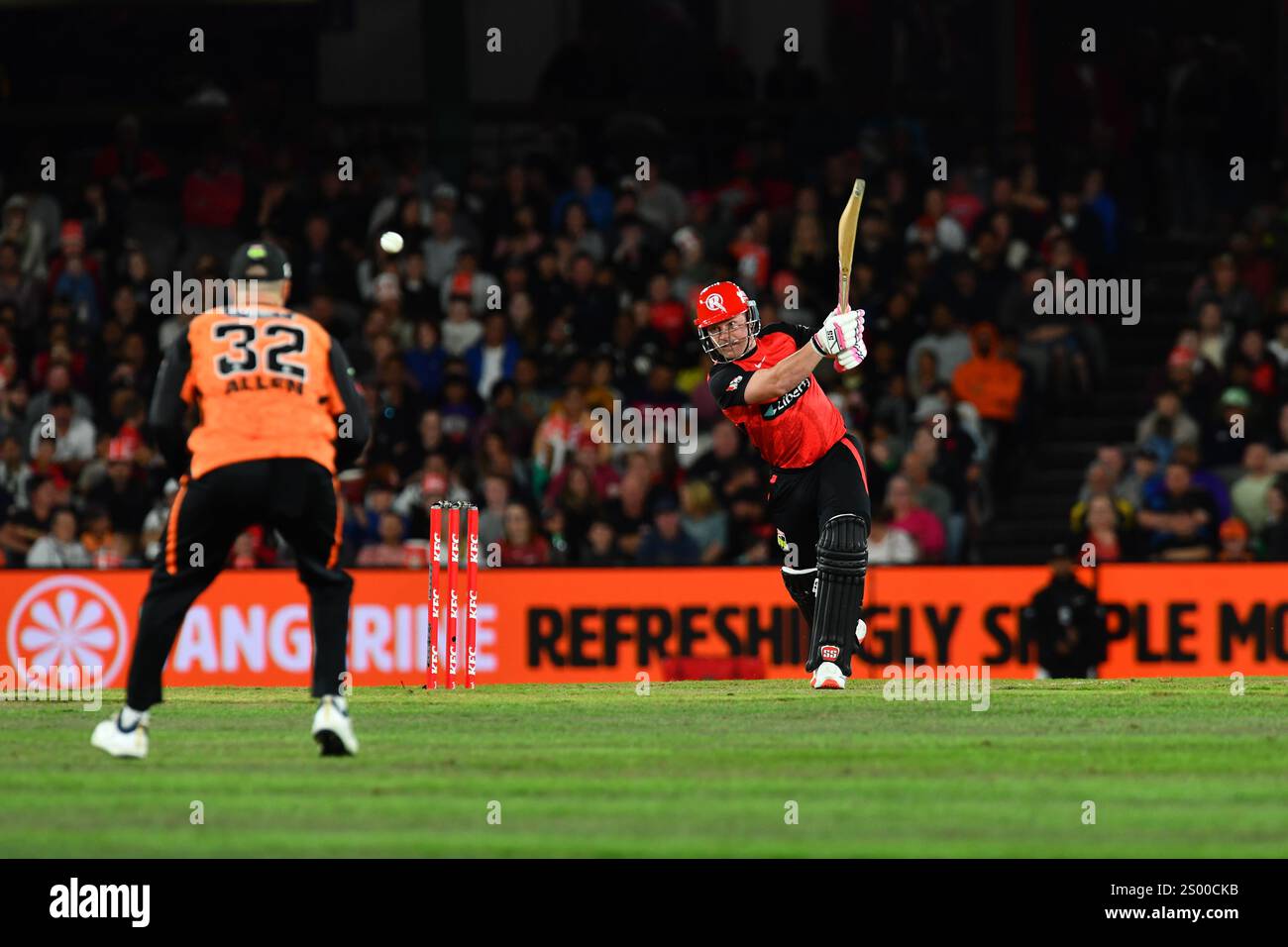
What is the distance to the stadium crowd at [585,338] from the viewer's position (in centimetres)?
2125

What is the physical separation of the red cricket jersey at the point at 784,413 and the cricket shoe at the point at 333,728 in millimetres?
3530

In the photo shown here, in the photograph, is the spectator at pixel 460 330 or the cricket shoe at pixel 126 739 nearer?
the cricket shoe at pixel 126 739

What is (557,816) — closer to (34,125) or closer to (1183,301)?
(1183,301)

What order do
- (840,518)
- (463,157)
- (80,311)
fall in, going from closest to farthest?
(840,518) → (80,311) → (463,157)

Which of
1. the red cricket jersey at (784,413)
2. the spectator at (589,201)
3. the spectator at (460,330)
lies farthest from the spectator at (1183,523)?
the red cricket jersey at (784,413)

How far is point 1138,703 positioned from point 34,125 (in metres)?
18.6

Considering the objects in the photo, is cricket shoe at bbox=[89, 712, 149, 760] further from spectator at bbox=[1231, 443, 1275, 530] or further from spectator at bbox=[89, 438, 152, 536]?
spectator at bbox=[1231, 443, 1275, 530]

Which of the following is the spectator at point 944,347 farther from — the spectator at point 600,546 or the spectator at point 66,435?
the spectator at point 66,435

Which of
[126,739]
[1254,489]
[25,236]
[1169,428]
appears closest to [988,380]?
[1169,428]

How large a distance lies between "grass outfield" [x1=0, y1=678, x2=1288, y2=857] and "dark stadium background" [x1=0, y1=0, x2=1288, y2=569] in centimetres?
766

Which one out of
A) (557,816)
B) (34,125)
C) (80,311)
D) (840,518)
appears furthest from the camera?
(34,125)

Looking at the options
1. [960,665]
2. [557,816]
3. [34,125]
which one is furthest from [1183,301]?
[557,816]

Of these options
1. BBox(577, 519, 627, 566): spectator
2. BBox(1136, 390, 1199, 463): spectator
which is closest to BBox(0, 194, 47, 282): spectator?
BBox(577, 519, 627, 566): spectator

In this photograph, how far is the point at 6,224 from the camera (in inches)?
Result: 1002
